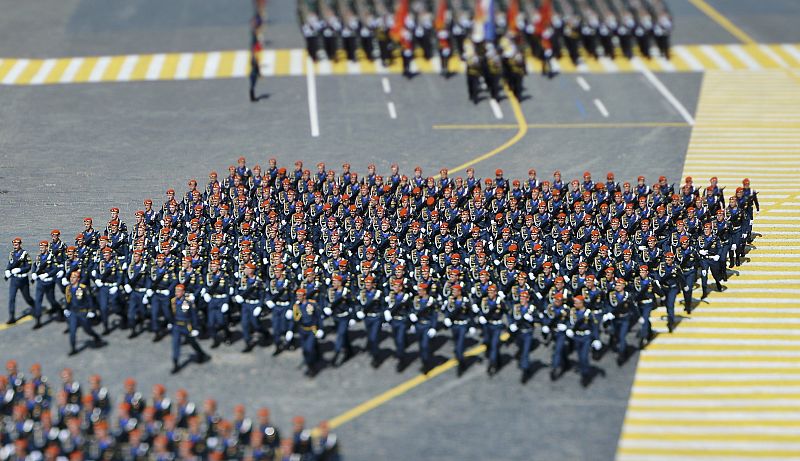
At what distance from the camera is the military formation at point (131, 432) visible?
1119 inches

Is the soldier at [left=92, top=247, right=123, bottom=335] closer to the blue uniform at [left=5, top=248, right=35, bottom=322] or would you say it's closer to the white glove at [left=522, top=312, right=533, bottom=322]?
the blue uniform at [left=5, top=248, right=35, bottom=322]

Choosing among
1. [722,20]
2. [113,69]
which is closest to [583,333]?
[113,69]

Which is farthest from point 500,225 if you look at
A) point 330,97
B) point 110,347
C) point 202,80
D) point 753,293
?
point 202,80

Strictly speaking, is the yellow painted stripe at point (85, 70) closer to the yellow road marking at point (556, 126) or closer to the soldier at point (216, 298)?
the yellow road marking at point (556, 126)

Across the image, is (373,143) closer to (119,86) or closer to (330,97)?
(330,97)

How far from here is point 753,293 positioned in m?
39.8

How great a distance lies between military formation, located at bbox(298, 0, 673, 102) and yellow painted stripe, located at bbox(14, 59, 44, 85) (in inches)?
562

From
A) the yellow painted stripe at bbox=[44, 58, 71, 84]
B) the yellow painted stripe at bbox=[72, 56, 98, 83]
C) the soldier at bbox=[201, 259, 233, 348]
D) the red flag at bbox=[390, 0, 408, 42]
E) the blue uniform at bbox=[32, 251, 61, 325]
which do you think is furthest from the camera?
the red flag at bbox=[390, 0, 408, 42]

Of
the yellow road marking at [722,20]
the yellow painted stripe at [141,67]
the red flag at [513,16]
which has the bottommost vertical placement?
the yellow road marking at [722,20]

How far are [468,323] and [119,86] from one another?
32776 millimetres

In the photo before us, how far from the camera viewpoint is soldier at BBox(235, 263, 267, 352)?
35438 millimetres

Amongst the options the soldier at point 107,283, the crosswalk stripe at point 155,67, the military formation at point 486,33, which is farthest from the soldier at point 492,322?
the crosswalk stripe at point 155,67

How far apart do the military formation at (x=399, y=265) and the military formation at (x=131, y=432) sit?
14.6 feet

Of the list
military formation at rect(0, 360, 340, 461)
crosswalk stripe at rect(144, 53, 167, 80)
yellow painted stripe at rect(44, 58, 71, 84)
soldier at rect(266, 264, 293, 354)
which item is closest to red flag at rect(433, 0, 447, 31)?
crosswalk stripe at rect(144, 53, 167, 80)
